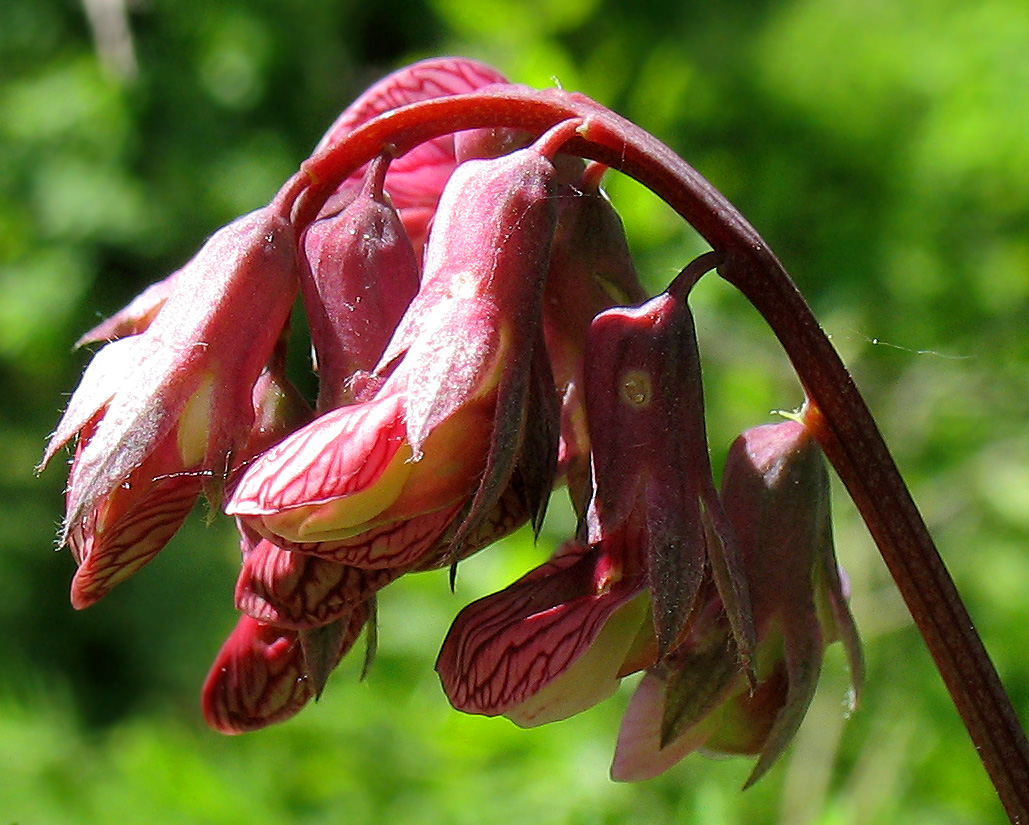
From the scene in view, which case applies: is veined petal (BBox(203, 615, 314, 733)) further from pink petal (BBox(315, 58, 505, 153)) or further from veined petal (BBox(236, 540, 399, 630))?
pink petal (BBox(315, 58, 505, 153))

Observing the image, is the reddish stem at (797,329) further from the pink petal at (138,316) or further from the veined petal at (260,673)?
the veined petal at (260,673)

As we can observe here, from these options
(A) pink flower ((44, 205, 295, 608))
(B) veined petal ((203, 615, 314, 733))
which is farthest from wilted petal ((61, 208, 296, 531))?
(B) veined petal ((203, 615, 314, 733))

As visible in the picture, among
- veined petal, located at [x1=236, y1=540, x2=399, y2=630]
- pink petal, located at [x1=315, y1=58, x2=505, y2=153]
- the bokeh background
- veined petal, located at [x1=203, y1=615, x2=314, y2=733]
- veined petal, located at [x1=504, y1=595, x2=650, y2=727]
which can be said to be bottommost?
the bokeh background

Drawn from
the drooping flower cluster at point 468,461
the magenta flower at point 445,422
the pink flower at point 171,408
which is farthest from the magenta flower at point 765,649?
the pink flower at point 171,408

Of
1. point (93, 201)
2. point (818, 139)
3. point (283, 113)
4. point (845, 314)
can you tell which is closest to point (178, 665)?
point (93, 201)

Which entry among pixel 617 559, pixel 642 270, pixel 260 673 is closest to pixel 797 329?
pixel 617 559

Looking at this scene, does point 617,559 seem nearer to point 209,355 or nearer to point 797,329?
point 797,329

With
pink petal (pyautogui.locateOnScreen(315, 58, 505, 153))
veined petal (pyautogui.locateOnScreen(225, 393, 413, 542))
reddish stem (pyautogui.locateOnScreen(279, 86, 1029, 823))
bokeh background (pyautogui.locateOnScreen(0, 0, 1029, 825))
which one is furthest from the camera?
bokeh background (pyautogui.locateOnScreen(0, 0, 1029, 825))

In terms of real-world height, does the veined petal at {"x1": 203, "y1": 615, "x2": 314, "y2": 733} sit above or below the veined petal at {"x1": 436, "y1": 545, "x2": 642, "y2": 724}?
below
